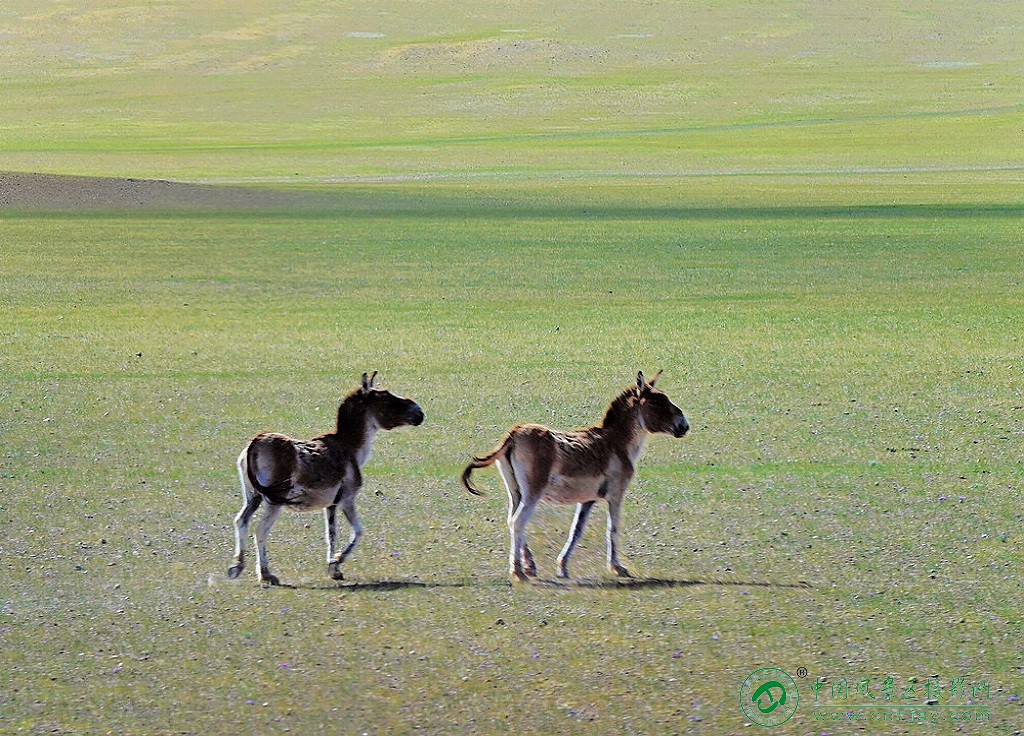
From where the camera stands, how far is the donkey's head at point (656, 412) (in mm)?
6520

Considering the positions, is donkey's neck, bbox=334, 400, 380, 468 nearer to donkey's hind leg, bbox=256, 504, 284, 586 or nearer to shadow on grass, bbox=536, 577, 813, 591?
donkey's hind leg, bbox=256, 504, 284, 586

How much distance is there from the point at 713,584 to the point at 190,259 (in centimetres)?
1798

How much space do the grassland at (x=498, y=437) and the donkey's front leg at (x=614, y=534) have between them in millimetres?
109

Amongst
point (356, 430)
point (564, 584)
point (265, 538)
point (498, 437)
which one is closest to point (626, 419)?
point (564, 584)

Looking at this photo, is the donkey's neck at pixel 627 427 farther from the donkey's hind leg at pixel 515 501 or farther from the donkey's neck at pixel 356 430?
the donkey's neck at pixel 356 430

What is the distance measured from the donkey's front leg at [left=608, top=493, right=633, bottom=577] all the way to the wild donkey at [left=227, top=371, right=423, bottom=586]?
2.83ft

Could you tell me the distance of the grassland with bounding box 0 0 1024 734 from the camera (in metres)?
6.00

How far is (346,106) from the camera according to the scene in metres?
90.6

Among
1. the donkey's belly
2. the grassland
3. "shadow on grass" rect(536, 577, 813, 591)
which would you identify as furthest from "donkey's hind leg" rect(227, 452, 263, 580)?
"shadow on grass" rect(536, 577, 813, 591)

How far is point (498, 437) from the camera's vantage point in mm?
10625

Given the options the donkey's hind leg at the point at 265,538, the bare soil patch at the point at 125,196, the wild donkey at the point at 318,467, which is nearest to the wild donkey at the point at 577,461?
the wild donkey at the point at 318,467

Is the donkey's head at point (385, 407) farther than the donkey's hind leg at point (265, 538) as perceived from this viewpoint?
Yes

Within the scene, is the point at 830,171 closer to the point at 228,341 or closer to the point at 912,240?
the point at 912,240

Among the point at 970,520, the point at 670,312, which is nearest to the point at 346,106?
the point at 670,312
